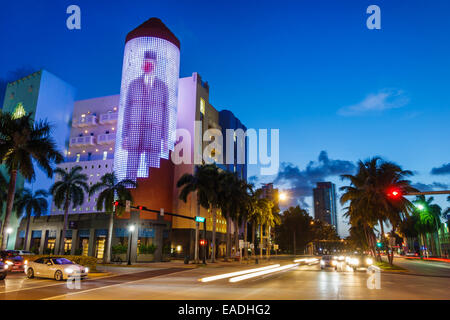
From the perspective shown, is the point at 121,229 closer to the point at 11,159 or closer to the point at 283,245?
the point at 11,159

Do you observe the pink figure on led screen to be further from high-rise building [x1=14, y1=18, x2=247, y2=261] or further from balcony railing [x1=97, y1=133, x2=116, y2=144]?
balcony railing [x1=97, y1=133, x2=116, y2=144]

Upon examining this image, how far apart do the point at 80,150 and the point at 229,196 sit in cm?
5781

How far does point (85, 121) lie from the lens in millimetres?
96000

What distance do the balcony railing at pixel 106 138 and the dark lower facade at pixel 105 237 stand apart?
1118 inches

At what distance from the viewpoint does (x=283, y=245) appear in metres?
124

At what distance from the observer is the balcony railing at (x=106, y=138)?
298 ft

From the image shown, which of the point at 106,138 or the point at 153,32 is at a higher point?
the point at 153,32

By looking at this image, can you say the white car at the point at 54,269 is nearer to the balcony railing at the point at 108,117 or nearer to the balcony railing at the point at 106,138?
the balcony railing at the point at 106,138

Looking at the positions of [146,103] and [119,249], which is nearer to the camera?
[119,249]

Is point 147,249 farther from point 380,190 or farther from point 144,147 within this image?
point 380,190

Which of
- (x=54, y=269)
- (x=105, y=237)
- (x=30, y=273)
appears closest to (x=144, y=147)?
(x=105, y=237)

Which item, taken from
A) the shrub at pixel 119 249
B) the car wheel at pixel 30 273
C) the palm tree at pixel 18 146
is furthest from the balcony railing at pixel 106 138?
the car wheel at pixel 30 273

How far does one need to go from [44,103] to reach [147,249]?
58.6m

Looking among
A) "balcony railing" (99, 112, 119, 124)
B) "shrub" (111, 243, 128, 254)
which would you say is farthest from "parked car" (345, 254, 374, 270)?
"balcony railing" (99, 112, 119, 124)
